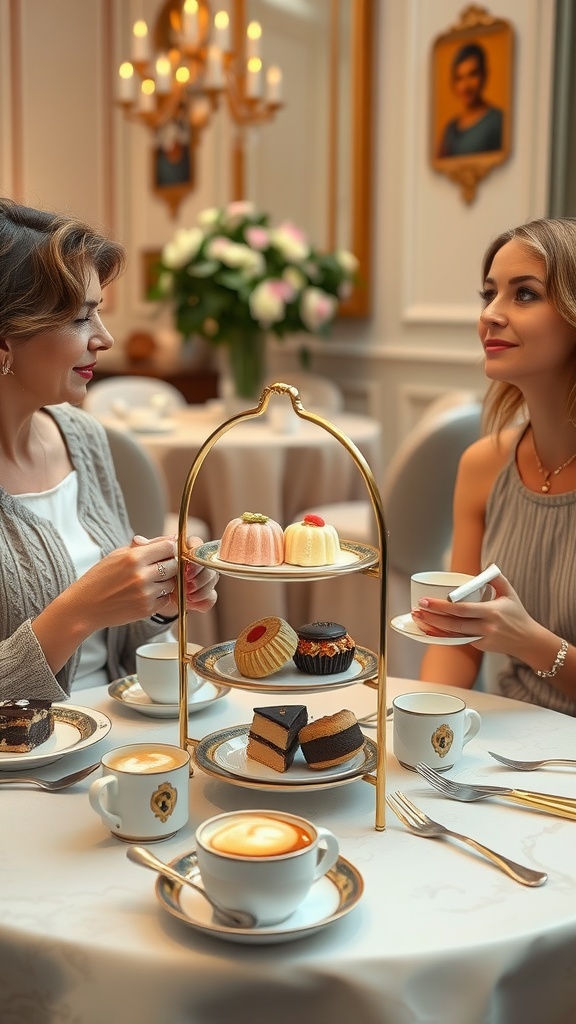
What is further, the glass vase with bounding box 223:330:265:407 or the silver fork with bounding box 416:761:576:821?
the glass vase with bounding box 223:330:265:407

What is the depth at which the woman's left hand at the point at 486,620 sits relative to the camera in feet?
4.52

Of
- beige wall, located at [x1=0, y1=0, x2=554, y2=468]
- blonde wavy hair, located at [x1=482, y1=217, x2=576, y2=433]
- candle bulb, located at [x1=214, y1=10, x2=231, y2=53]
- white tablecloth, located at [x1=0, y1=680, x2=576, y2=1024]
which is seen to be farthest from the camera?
beige wall, located at [x1=0, y1=0, x2=554, y2=468]

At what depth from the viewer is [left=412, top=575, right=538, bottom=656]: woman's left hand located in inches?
54.2

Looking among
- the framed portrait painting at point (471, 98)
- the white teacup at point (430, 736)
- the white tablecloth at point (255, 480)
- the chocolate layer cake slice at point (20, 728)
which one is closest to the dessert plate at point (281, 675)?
the white teacup at point (430, 736)

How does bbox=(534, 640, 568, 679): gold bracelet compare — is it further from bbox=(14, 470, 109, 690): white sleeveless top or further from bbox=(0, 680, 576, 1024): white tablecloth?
bbox=(14, 470, 109, 690): white sleeveless top

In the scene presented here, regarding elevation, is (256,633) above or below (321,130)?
below

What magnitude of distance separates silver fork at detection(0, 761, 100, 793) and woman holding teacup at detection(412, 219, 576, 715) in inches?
29.5

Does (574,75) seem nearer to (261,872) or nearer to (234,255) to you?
(234,255)

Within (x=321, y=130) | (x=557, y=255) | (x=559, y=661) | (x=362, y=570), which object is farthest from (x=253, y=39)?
(x=362, y=570)

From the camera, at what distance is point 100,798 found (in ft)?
3.63

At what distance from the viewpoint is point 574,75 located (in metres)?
4.07

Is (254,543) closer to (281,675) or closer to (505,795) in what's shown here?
(281,675)

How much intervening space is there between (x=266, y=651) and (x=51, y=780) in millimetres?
309

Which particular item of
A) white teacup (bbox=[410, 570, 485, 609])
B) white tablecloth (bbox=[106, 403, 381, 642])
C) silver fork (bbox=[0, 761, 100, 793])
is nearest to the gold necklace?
white teacup (bbox=[410, 570, 485, 609])
